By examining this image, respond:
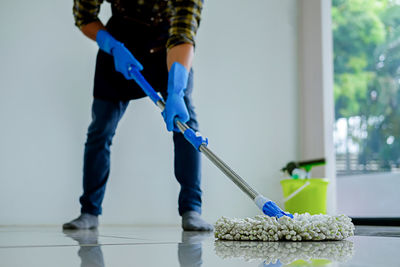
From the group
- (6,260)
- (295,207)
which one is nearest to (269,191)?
(295,207)

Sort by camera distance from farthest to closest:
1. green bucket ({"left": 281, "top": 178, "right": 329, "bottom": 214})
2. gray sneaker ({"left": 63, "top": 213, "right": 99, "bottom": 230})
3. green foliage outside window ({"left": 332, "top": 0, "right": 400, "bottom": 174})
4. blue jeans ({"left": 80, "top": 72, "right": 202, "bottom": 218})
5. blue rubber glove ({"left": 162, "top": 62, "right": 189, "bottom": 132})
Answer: green foliage outside window ({"left": 332, "top": 0, "right": 400, "bottom": 174}) → green bucket ({"left": 281, "top": 178, "right": 329, "bottom": 214}) → blue jeans ({"left": 80, "top": 72, "right": 202, "bottom": 218}) → gray sneaker ({"left": 63, "top": 213, "right": 99, "bottom": 230}) → blue rubber glove ({"left": 162, "top": 62, "right": 189, "bottom": 132})

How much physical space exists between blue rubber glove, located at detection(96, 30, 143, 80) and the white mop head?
0.81m

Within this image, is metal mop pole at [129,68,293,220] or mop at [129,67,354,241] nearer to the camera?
mop at [129,67,354,241]

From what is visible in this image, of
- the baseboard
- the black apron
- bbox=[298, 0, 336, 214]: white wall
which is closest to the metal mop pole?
the black apron

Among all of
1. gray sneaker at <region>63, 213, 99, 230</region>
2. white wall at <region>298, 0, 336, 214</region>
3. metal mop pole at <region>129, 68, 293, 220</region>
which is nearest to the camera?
metal mop pole at <region>129, 68, 293, 220</region>

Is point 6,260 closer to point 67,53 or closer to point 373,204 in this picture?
point 67,53

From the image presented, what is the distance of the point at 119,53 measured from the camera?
1.59m

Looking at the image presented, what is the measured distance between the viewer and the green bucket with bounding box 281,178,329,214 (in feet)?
7.67

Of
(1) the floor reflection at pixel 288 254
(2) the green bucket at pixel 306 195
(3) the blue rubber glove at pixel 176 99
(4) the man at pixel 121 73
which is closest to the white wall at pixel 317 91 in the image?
(2) the green bucket at pixel 306 195

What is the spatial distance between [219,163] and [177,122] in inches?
11.4

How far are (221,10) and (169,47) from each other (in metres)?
1.14

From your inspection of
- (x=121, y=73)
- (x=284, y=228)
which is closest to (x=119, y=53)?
(x=121, y=73)

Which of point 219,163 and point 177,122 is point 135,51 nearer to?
point 177,122

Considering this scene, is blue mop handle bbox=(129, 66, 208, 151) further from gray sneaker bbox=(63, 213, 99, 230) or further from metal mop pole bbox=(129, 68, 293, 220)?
gray sneaker bbox=(63, 213, 99, 230)
